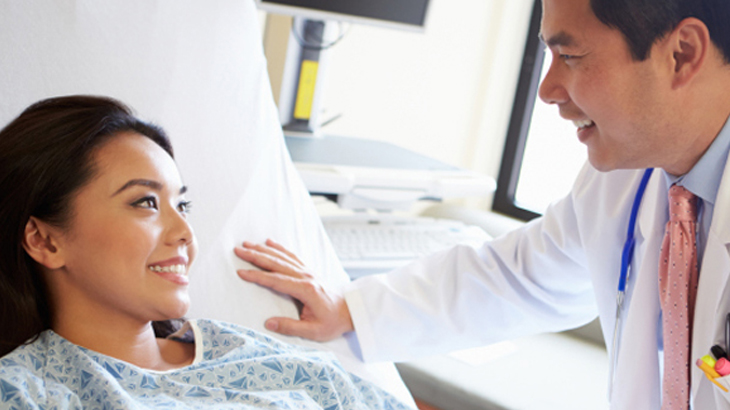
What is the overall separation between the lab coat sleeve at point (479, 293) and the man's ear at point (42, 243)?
0.60 metres

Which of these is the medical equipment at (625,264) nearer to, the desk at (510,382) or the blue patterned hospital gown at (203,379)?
the blue patterned hospital gown at (203,379)

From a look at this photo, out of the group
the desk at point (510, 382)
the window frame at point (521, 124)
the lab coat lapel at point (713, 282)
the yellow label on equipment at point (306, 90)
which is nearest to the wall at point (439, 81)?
the window frame at point (521, 124)

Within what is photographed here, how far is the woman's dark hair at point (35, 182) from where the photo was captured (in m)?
0.93

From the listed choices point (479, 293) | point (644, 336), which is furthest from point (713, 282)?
point (479, 293)

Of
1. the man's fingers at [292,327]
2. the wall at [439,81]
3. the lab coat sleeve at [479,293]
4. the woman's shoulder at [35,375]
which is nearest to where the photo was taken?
the woman's shoulder at [35,375]

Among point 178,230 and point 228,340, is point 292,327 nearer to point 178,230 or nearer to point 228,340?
point 228,340

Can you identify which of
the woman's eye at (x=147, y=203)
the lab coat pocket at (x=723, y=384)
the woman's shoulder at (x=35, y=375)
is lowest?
the woman's shoulder at (x=35, y=375)

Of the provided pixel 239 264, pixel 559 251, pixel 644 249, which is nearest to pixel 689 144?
pixel 644 249

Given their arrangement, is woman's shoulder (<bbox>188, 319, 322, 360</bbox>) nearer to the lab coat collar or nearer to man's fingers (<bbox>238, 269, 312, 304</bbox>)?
man's fingers (<bbox>238, 269, 312, 304</bbox>)

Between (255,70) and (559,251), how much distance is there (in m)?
0.75

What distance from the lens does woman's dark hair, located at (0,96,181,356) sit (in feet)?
3.06

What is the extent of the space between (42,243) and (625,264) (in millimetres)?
932

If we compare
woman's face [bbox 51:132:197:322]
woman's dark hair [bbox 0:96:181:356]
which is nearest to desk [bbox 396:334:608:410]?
woman's face [bbox 51:132:197:322]

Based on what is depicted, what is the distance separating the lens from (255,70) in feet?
4.98
